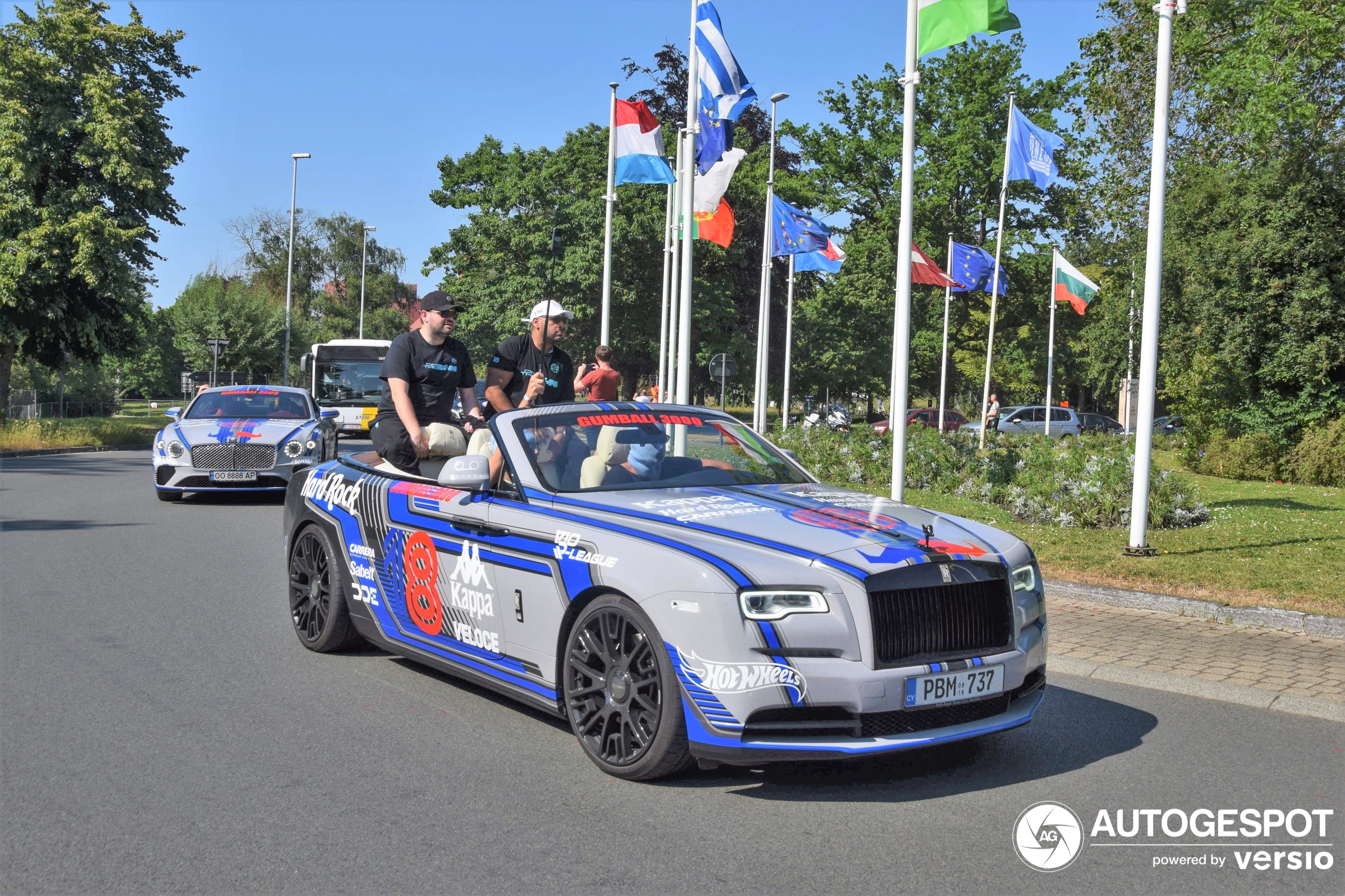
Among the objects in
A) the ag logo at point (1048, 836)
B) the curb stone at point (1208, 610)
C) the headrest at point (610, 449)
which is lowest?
the ag logo at point (1048, 836)

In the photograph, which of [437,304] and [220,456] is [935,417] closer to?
[220,456]

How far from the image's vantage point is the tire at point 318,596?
6801 mm

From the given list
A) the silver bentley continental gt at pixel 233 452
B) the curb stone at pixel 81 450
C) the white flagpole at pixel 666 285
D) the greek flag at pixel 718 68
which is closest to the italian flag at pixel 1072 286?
the white flagpole at pixel 666 285

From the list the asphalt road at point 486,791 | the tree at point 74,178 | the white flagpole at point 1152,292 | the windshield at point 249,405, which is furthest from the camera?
the tree at point 74,178

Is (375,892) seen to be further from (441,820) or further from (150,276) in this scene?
(150,276)

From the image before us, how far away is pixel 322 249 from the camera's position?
89938mm

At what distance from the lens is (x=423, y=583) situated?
235 inches

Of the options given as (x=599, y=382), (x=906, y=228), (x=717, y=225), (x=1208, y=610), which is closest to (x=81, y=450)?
(x=717, y=225)

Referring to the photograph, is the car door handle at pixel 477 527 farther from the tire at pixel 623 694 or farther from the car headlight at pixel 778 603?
the car headlight at pixel 778 603

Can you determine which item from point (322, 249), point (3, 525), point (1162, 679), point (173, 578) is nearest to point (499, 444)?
point (1162, 679)

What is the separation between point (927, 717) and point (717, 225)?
65.5 ft

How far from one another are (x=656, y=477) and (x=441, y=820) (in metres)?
2.07

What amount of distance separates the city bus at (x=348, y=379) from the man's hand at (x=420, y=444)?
2605 centimetres

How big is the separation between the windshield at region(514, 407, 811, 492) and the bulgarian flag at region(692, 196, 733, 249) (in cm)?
1753
